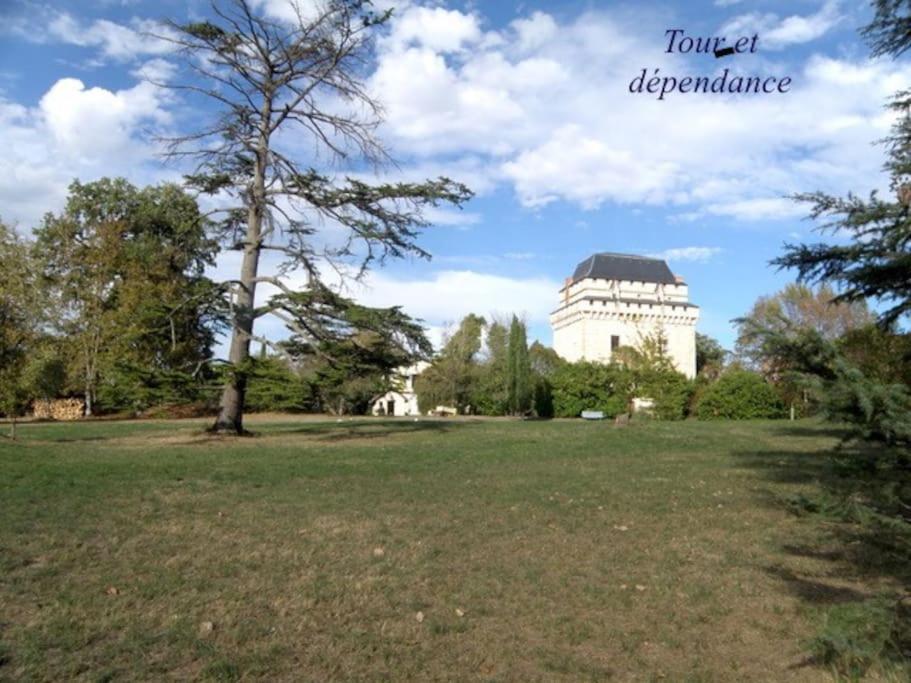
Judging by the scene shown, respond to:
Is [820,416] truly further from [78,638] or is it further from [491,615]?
[78,638]

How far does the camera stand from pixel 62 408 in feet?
127

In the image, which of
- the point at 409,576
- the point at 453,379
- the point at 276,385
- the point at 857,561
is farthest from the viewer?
the point at 453,379

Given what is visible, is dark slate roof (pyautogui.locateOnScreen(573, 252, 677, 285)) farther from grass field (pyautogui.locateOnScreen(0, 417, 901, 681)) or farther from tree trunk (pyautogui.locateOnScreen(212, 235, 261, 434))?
grass field (pyautogui.locateOnScreen(0, 417, 901, 681))

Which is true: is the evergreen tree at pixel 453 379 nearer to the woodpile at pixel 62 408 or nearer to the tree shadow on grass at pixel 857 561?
the woodpile at pixel 62 408

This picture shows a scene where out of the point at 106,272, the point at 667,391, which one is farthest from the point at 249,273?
the point at 667,391

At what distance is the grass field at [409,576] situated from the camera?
4.30 metres

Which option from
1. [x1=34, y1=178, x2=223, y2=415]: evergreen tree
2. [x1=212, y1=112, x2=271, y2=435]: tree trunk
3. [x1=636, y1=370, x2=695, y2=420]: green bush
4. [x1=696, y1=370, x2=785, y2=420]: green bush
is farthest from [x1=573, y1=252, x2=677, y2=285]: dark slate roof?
[x1=212, y1=112, x2=271, y2=435]: tree trunk

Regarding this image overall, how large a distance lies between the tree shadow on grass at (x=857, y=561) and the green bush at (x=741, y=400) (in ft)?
111

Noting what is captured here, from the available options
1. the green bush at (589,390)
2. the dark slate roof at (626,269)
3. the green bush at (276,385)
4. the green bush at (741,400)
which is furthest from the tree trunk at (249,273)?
the dark slate roof at (626,269)

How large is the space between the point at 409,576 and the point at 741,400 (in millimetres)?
37811

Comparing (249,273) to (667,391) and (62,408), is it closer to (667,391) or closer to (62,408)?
(62,408)

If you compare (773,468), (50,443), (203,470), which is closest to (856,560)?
(773,468)

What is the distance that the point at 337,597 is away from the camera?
527 cm

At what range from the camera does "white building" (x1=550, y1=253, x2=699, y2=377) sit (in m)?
68.2
